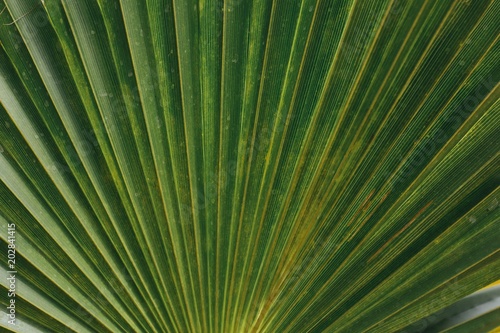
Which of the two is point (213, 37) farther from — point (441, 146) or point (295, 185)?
point (441, 146)

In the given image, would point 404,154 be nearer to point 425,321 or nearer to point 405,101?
point 405,101

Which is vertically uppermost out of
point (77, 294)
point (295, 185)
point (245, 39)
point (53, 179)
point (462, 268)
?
point (245, 39)

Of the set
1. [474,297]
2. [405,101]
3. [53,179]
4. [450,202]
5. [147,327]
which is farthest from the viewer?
[147,327]

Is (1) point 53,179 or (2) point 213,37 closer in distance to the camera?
(2) point 213,37

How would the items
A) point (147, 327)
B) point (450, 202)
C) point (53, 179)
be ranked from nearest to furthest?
point (450, 202) → point (53, 179) → point (147, 327)

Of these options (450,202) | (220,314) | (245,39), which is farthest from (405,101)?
(220,314)

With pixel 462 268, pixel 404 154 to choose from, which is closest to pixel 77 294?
pixel 404 154

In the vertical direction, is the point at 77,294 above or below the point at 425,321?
above
